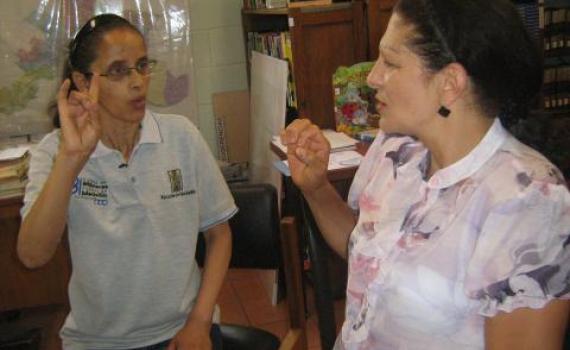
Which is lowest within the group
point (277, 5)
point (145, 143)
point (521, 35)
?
point (145, 143)

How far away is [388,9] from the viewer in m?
2.35

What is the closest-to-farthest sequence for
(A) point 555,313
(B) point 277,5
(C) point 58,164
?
(A) point 555,313, (C) point 58,164, (B) point 277,5

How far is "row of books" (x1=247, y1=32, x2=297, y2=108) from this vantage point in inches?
98.7

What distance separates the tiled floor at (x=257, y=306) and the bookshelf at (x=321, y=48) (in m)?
0.85

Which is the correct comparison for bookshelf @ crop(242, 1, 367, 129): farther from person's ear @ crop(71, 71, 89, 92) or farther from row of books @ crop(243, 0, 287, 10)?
person's ear @ crop(71, 71, 89, 92)

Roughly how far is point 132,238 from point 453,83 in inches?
29.8

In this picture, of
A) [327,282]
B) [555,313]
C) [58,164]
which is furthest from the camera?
[327,282]

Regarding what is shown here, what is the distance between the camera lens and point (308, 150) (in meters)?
1.24

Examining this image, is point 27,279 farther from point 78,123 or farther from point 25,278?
point 78,123

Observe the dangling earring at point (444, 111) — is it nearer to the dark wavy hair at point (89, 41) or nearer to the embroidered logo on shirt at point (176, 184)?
the embroidered logo on shirt at point (176, 184)

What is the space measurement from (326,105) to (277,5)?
58cm

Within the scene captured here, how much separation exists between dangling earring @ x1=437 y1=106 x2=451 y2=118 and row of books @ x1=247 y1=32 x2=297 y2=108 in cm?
147

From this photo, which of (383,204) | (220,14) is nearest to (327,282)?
(383,204)

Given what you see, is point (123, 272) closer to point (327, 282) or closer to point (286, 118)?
point (327, 282)
